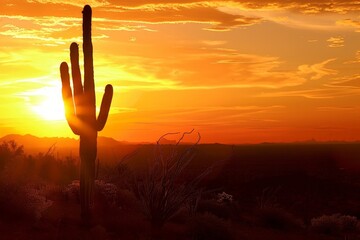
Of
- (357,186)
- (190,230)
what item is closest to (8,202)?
(190,230)

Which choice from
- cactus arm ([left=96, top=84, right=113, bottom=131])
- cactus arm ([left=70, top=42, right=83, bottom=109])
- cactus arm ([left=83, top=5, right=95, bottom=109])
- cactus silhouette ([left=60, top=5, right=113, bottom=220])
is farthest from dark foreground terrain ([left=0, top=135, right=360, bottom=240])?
cactus arm ([left=70, top=42, right=83, bottom=109])

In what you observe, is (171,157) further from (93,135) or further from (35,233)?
(35,233)

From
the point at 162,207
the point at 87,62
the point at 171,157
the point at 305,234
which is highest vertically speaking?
the point at 87,62

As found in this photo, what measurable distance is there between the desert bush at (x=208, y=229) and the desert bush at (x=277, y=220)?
633 cm

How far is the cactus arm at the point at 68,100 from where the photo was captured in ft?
53.3

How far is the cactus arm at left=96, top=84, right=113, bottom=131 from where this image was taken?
54.0ft

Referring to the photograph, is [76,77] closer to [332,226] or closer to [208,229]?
[208,229]

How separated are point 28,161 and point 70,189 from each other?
24.0ft

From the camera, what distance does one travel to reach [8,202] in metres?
15.8

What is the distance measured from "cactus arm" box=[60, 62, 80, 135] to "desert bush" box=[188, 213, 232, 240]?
13.9 ft

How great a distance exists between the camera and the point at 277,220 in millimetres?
22688

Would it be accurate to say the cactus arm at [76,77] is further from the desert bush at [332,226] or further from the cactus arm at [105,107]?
the desert bush at [332,226]

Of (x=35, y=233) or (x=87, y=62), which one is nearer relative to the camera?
(x=35, y=233)

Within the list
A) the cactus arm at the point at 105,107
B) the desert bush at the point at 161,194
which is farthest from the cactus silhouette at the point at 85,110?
the desert bush at the point at 161,194
